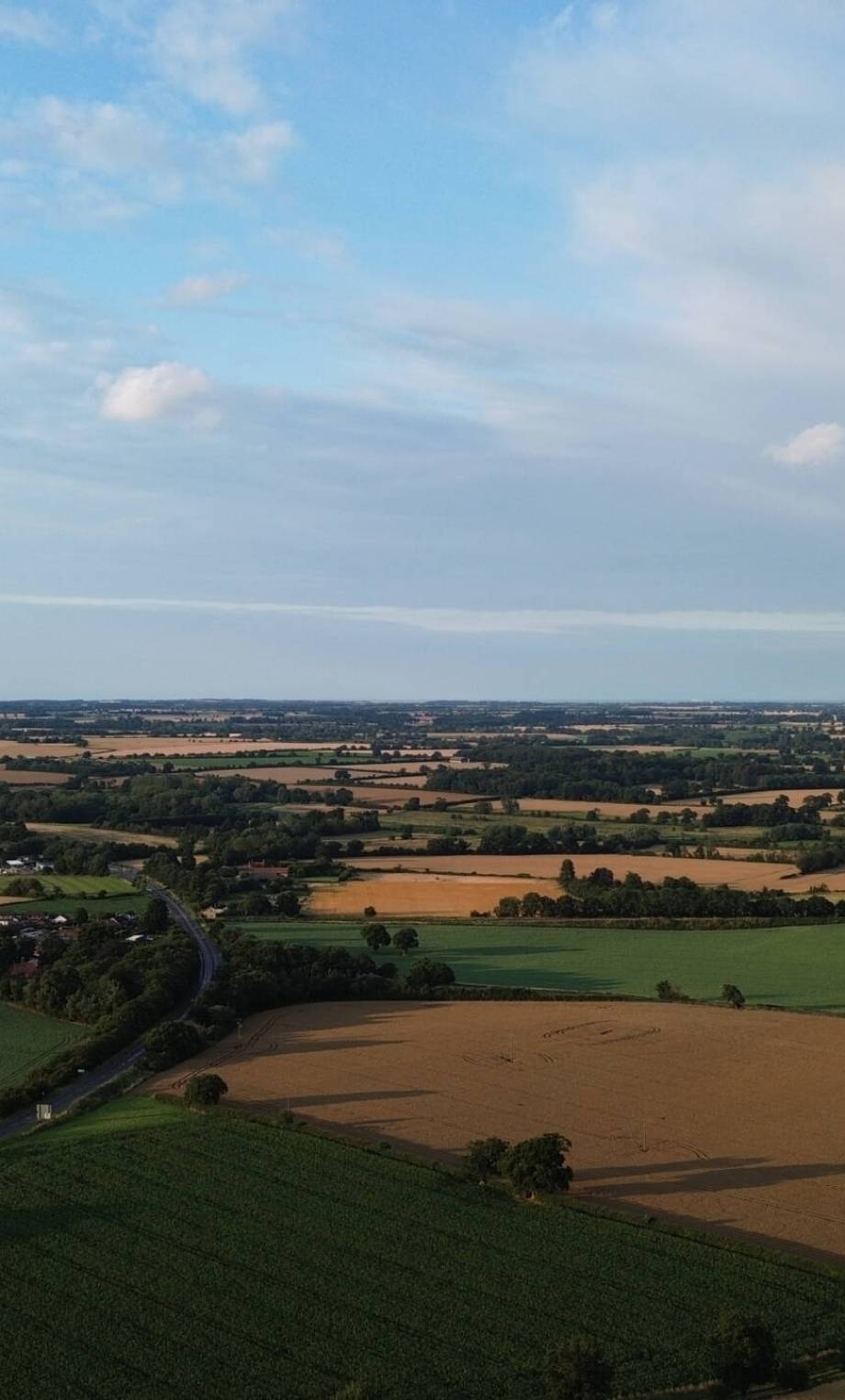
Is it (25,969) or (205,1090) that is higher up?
(205,1090)

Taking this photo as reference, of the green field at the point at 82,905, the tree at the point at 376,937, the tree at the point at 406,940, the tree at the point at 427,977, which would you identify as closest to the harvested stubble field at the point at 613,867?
the green field at the point at 82,905

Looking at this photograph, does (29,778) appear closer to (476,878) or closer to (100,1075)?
(476,878)

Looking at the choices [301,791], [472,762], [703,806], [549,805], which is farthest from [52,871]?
[472,762]

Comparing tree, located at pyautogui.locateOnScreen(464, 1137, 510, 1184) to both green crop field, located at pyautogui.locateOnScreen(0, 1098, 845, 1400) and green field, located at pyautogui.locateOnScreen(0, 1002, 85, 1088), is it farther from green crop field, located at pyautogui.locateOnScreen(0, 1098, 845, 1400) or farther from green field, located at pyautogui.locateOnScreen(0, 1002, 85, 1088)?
green field, located at pyautogui.locateOnScreen(0, 1002, 85, 1088)

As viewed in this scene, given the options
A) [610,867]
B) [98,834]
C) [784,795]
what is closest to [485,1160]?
[610,867]

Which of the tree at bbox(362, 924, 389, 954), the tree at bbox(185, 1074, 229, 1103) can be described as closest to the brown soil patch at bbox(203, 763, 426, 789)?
the tree at bbox(362, 924, 389, 954)
